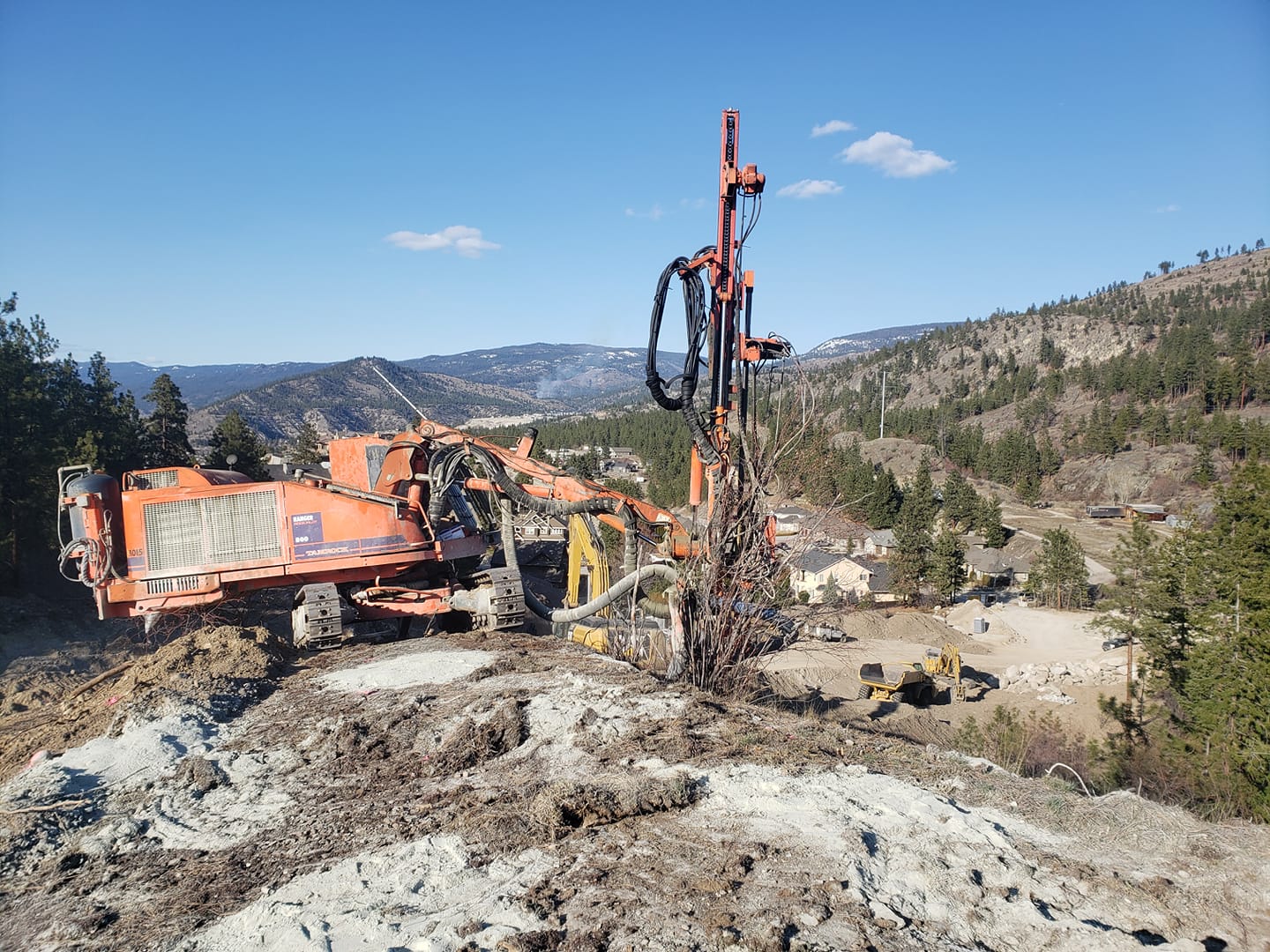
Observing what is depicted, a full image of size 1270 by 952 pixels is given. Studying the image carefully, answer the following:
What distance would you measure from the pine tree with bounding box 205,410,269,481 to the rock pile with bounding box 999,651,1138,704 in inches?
1286

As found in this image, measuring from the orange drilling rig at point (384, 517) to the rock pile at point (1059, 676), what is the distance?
76.9 feet

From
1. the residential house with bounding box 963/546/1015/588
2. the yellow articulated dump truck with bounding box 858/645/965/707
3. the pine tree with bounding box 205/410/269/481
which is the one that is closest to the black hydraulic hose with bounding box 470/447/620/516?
the yellow articulated dump truck with bounding box 858/645/965/707

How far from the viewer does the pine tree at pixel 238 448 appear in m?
33.6

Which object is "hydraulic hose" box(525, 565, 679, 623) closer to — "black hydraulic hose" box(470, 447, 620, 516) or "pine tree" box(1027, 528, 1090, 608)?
"black hydraulic hose" box(470, 447, 620, 516)

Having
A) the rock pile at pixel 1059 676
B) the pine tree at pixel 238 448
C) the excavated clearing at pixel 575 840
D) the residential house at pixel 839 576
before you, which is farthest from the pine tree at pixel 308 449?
the rock pile at pixel 1059 676

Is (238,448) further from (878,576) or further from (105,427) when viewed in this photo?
(878,576)

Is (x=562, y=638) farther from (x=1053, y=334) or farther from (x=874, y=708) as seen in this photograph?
(x=1053, y=334)

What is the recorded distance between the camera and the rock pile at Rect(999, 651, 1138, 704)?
2981 cm

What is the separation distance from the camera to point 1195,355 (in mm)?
94562

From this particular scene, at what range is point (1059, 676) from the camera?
31.6m

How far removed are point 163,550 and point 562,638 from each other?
6050mm

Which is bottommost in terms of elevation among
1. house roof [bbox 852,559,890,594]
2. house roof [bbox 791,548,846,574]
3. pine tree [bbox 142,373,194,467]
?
house roof [bbox 852,559,890,594]

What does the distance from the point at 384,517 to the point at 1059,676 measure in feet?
96.7

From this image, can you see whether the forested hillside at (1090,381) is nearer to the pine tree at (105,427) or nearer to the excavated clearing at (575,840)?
the pine tree at (105,427)
